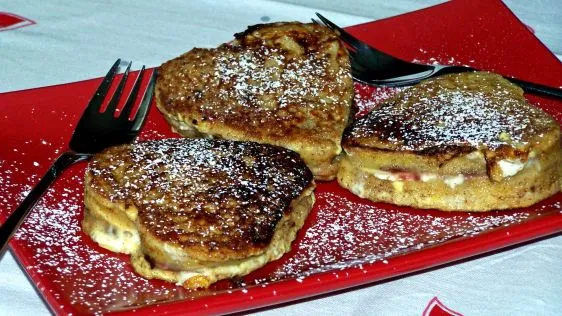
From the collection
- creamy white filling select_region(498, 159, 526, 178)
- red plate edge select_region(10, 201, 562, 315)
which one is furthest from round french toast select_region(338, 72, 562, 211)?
red plate edge select_region(10, 201, 562, 315)

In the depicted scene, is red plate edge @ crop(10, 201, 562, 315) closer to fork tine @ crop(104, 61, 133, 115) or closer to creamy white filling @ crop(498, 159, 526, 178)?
creamy white filling @ crop(498, 159, 526, 178)

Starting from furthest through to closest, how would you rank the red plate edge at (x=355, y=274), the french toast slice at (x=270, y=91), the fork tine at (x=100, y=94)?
1. the fork tine at (x=100, y=94)
2. the french toast slice at (x=270, y=91)
3. the red plate edge at (x=355, y=274)

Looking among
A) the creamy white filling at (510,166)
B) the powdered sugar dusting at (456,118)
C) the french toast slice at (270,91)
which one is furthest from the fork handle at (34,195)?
the creamy white filling at (510,166)

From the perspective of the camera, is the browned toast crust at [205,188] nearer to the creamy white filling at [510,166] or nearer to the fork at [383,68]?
the creamy white filling at [510,166]

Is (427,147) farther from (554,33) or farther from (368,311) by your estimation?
(554,33)

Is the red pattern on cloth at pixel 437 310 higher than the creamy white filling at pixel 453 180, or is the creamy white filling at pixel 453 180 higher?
the creamy white filling at pixel 453 180

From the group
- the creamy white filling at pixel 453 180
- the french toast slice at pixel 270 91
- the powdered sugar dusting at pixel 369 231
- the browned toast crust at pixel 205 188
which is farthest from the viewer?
the french toast slice at pixel 270 91

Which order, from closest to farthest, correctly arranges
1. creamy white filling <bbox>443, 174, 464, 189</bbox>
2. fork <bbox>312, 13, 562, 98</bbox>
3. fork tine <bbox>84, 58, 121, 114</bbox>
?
creamy white filling <bbox>443, 174, 464, 189</bbox>
fork tine <bbox>84, 58, 121, 114</bbox>
fork <bbox>312, 13, 562, 98</bbox>

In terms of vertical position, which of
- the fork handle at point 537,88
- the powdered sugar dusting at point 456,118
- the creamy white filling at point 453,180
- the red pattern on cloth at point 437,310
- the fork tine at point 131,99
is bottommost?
the red pattern on cloth at point 437,310

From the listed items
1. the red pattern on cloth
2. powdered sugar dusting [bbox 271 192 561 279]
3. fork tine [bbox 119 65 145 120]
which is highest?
fork tine [bbox 119 65 145 120]
